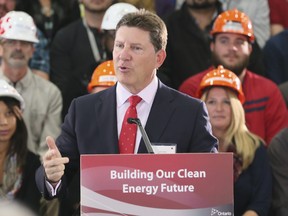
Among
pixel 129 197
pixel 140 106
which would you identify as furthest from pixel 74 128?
pixel 129 197

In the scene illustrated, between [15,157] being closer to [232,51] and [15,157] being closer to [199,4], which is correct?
[232,51]

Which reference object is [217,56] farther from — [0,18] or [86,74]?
[0,18]

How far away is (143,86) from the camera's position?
3.90 metres

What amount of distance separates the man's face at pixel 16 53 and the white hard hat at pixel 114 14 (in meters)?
0.63

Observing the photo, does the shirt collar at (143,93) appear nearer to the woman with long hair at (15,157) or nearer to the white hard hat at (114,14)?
the woman with long hair at (15,157)

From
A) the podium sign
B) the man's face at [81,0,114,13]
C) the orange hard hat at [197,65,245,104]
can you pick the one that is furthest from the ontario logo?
the man's face at [81,0,114,13]

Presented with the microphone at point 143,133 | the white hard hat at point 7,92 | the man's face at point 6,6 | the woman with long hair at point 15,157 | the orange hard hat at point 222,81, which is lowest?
the woman with long hair at point 15,157

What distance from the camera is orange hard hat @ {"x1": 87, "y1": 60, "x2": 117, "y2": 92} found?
19.3 ft

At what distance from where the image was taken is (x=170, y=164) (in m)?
3.21

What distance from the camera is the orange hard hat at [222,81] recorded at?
5.89 m

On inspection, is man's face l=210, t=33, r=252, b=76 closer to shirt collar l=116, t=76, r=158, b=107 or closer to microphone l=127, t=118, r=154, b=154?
shirt collar l=116, t=76, r=158, b=107

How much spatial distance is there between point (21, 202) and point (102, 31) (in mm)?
1843

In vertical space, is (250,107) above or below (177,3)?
below

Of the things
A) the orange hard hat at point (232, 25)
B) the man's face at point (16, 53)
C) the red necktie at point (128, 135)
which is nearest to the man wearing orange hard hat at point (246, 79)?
the orange hard hat at point (232, 25)
